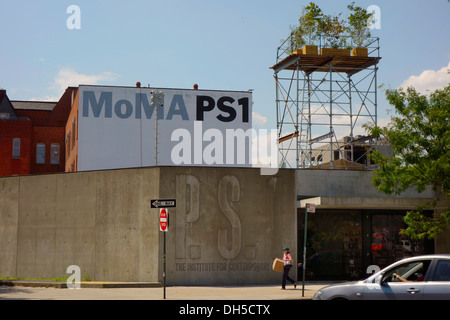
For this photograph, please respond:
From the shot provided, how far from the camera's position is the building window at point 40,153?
67.6 m

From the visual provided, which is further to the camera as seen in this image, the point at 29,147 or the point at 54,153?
the point at 54,153

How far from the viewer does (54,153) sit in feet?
224

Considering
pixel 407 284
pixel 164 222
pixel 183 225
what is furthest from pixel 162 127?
pixel 407 284

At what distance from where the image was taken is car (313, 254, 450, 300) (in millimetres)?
11523

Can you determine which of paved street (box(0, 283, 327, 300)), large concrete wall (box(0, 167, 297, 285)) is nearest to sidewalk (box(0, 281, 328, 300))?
paved street (box(0, 283, 327, 300))

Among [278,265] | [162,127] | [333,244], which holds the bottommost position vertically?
[278,265]

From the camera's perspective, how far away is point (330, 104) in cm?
3138

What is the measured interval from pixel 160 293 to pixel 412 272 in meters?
11.4

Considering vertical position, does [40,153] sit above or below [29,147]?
below

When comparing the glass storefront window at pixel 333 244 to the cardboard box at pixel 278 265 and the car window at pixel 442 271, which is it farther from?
the car window at pixel 442 271

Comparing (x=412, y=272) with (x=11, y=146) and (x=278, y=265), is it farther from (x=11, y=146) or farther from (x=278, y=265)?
(x=11, y=146)

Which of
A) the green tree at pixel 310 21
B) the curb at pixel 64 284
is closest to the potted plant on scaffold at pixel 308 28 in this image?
the green tree at pixel 310 21

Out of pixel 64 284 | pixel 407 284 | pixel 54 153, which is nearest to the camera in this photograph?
pixel 407 284
